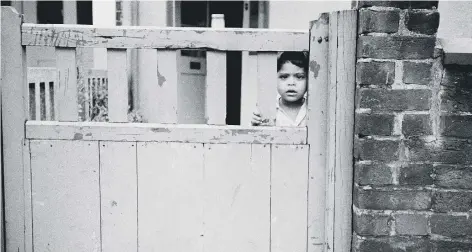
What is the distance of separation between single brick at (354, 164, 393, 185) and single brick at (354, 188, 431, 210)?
0.12ft

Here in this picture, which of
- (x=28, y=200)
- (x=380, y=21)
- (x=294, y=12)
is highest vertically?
(x=294, y=12)

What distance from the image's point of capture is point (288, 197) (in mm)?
2039

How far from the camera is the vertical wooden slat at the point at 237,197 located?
2021 millimetres

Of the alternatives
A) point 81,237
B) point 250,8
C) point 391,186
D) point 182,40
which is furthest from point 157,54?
point 250,8

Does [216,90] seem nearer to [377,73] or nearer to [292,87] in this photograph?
[292,87]

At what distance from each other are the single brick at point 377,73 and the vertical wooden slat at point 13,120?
1.40 m

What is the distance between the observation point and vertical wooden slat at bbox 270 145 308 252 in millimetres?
2018

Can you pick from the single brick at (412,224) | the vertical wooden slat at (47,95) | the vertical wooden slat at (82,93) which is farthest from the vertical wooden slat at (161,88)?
the vertical wooden slat at (82,93)

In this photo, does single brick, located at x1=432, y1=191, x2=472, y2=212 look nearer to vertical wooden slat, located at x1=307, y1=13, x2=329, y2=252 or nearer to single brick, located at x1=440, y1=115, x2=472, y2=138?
single brick, located at x1=440, y1=115, x2=472, y2=138

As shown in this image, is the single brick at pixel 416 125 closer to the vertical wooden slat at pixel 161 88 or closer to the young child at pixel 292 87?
the young child at pixel 292 87

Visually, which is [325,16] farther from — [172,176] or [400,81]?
[172,176]

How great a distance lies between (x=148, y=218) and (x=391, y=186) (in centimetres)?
102

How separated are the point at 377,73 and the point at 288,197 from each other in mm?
631

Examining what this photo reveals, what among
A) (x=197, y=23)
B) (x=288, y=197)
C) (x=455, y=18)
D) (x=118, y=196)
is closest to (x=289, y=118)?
(x=288, y=197)
